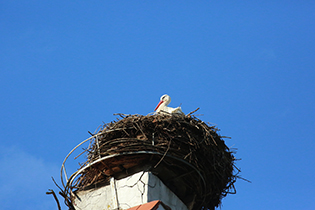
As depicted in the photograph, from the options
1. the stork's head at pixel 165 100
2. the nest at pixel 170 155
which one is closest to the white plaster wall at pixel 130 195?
the nest at pixel 170 155

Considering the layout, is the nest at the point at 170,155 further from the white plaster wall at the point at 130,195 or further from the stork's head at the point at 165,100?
the stork's head at the point at 165,100

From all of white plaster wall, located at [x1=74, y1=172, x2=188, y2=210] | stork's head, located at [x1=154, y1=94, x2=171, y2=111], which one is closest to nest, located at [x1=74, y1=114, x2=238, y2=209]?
white plaster wall, located at [x1=74, y1=172, x2=188, y2=210]

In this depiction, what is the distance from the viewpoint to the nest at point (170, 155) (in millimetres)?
8391

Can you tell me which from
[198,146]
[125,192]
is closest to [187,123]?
[198,146]

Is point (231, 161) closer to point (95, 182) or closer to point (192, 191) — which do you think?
point (192, 191)

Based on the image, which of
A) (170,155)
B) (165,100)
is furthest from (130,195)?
(165,100)

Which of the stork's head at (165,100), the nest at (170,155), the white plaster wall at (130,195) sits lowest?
the white plaster wall at (130,195)

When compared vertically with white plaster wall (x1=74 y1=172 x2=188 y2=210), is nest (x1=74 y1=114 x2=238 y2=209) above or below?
above

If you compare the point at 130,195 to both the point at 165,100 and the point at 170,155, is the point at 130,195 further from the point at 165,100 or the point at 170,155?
the point at 165,100

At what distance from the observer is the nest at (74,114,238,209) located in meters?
8.39

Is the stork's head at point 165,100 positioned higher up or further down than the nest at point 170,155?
higher up

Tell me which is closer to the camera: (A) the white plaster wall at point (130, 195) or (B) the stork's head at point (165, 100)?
(A) the white plaster wall at point (130, 195)

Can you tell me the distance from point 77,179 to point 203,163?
245cm

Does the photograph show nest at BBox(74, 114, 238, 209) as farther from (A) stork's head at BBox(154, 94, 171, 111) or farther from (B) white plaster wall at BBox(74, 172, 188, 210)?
(A) stork's head at BBox(154, 94, 171, 111)
